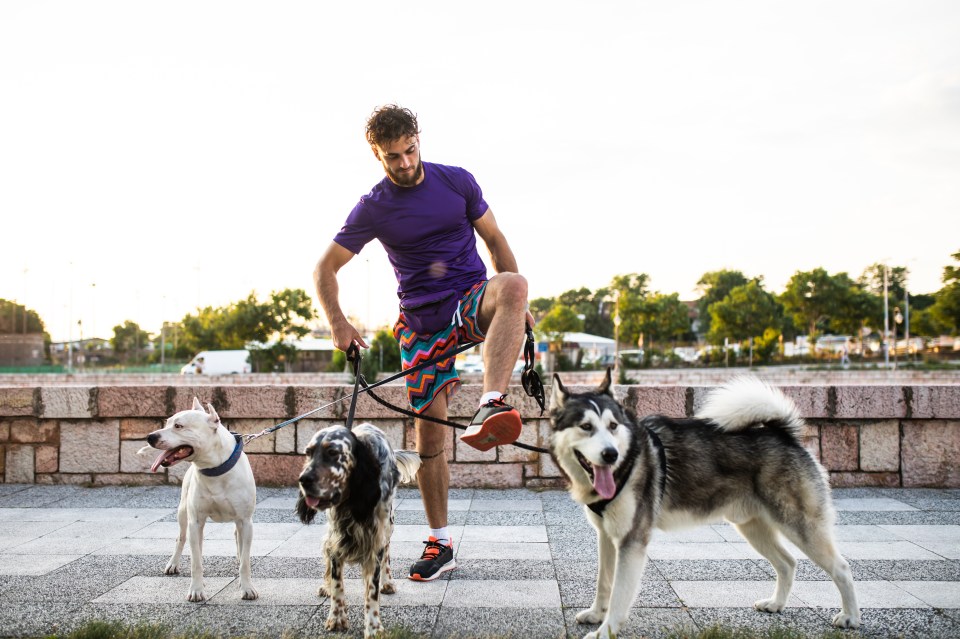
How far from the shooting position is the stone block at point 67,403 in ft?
25.2

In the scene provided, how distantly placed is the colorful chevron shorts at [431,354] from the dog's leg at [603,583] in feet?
4.52

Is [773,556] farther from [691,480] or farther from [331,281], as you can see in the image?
[331,281]

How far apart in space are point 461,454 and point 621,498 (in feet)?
14.4

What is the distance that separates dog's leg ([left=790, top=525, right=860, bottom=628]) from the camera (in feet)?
10.9

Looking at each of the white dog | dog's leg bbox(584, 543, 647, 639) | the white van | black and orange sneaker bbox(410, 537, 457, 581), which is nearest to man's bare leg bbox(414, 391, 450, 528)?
black and orange sneaker bbox(410, 537, 457, 581)

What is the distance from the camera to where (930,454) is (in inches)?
289

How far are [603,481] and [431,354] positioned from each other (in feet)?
4.97

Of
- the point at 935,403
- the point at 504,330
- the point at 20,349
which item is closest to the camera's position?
the point at 504,330

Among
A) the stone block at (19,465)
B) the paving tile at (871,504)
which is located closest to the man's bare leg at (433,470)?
the paving tile at (871,504)

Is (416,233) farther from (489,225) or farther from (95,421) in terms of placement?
(95,421)

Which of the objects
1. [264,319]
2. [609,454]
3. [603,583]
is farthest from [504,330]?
[264,319]

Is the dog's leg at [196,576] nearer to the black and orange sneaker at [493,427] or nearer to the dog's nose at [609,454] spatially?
the black and orange sneaker at [493,427]

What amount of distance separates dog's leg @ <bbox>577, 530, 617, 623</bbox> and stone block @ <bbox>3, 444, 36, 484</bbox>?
7.16m

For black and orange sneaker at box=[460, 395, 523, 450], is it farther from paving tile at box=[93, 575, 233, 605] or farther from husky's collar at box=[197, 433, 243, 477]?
paving tile at box=[93, 575, 233, 605]
